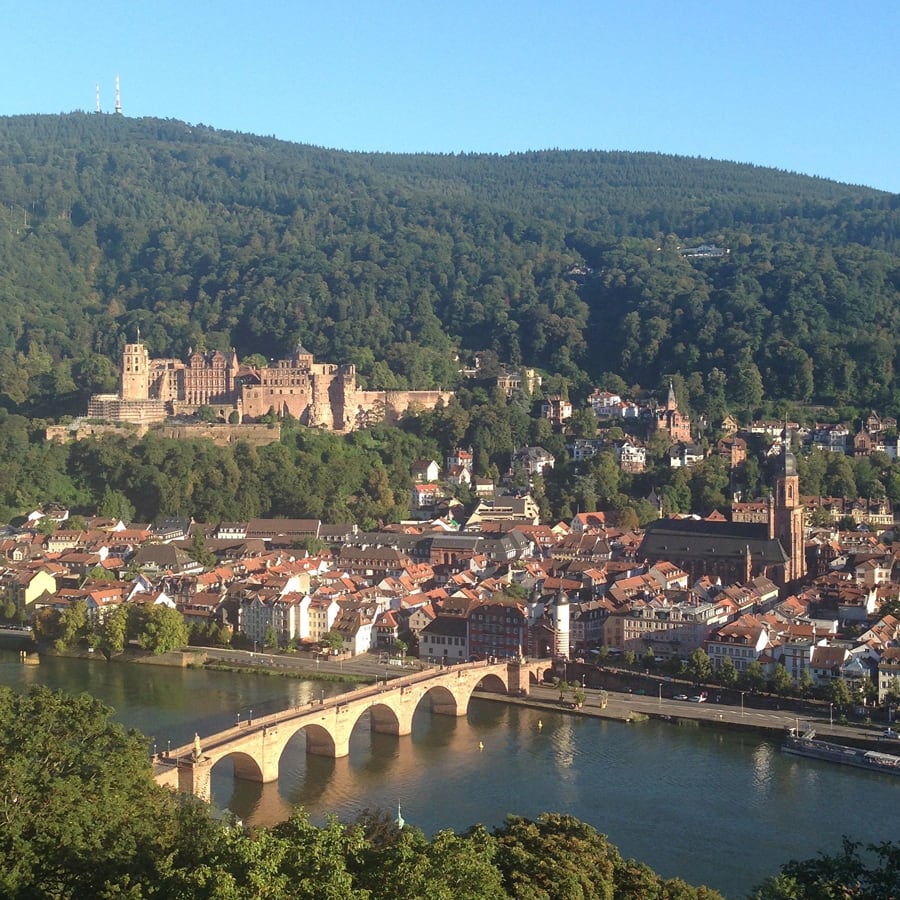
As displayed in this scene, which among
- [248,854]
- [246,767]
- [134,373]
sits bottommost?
[246,767]

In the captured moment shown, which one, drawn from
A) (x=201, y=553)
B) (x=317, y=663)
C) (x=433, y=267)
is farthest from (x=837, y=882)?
(x=433, y=267)

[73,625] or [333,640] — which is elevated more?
[73,625]

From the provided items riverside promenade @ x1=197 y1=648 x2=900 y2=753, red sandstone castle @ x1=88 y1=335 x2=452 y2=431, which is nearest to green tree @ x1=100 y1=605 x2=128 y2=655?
riverside promenade @ x1=197 y1=648 x2=900 y2=753

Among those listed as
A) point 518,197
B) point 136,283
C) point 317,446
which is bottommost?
point 317,446

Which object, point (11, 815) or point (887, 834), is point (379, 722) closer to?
point (887, 834)

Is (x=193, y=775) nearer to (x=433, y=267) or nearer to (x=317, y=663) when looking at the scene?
(x=317, y=663)

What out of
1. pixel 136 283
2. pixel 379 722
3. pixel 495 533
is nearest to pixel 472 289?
pixel 136 283
